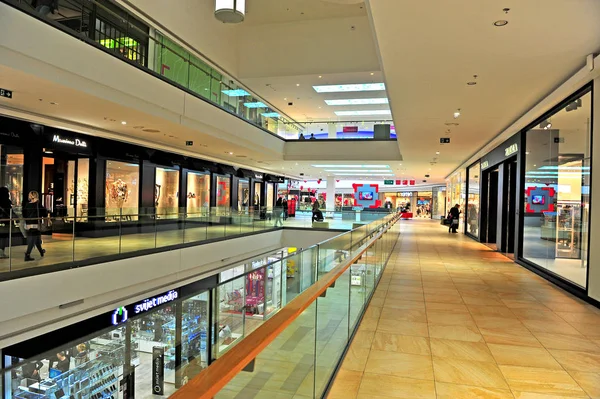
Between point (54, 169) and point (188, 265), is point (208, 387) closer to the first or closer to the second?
point (188, 265)

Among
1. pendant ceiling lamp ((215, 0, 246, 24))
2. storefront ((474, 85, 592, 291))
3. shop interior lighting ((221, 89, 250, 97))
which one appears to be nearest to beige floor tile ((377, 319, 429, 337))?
storefront ((474, 85, 592, 291))

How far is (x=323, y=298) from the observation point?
2.74 m

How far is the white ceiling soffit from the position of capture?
447 centimetres

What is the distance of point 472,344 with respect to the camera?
4.00 meters

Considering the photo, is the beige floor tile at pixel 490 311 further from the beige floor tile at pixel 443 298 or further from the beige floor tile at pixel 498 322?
the beige floor tile at pixel 443 298

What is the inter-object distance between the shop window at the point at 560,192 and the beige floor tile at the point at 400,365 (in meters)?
4.25

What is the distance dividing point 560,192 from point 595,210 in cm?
184

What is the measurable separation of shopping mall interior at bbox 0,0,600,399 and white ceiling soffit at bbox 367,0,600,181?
40 mm

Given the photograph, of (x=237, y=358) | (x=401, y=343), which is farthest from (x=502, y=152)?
(x=237, y=358)

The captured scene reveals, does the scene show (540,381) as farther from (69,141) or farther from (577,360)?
(69,141)

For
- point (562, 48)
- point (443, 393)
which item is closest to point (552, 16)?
point (562, 48)

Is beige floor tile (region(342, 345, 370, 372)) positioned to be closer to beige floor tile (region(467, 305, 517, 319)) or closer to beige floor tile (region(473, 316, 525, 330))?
beige floor tile (region(473, 316, 525, 330))

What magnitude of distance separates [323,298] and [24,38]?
21.8 feet

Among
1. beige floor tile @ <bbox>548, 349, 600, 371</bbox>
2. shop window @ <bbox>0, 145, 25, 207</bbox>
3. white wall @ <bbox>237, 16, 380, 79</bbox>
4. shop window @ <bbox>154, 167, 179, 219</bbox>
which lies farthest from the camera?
shop window @ <bbox>154, 167, 179, 219</bbox>
